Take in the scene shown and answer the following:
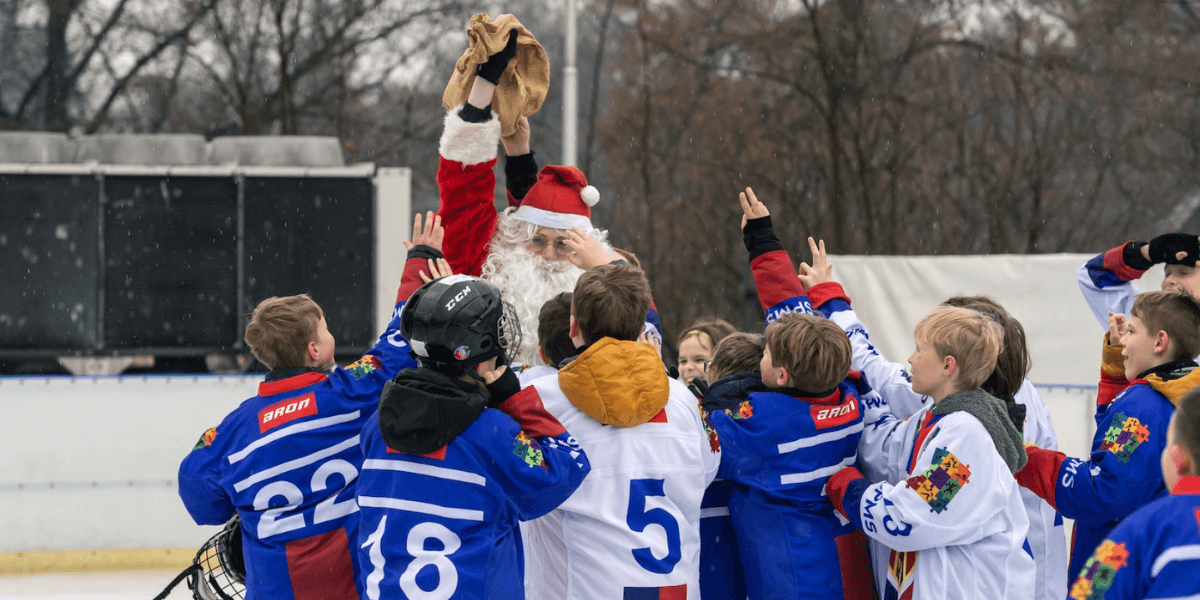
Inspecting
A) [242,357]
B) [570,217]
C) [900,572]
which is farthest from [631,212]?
[900,572]

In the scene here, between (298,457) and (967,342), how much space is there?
72.2 inches

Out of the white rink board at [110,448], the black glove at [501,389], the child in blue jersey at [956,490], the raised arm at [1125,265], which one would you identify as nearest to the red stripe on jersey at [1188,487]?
the child in blue jersey at [956,490]

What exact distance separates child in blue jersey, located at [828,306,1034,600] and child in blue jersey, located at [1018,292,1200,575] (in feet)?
0.60

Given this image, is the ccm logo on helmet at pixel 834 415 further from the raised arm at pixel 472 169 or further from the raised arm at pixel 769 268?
the raised arm at pixel 472 169

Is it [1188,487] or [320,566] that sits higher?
[1188,487]

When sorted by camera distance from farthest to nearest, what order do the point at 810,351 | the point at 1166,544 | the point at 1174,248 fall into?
1. the point at 1174,248
2. the point at 810,351
3. the point at 1166,544

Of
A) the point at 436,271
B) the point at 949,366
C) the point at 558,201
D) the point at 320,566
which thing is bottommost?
the point at 320,566

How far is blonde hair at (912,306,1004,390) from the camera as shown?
2525mm

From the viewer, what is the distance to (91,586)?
5941 millimetres

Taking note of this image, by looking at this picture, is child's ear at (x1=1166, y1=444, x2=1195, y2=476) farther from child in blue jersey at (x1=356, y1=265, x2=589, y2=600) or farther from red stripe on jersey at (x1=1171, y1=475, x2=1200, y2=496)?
child in blue jersey at (x1=356, y1=265, x2=589, y2=600)

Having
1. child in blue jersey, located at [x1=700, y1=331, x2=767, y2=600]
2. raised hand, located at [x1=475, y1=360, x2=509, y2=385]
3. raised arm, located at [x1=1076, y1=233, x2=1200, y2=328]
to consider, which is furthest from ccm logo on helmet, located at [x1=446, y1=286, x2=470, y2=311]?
raised arm, located at [x1=1076, y1=233, x2=1200, y2=328]

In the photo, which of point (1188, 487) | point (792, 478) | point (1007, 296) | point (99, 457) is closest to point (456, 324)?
point (792, 478)

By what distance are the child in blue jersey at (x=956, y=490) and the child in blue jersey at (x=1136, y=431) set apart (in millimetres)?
181

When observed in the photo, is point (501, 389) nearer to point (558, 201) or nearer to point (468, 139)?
point (468, 139)
